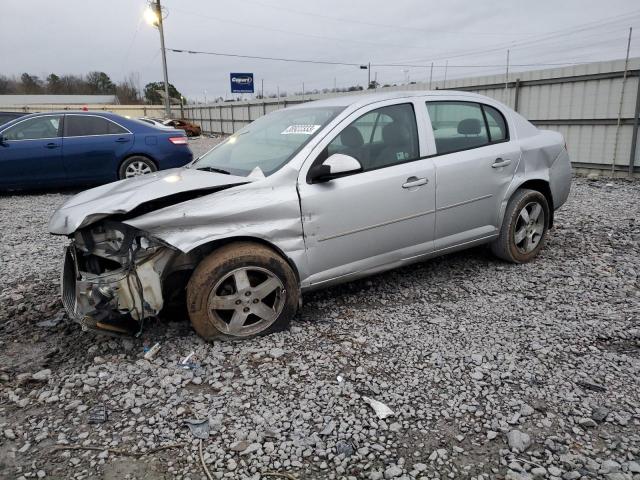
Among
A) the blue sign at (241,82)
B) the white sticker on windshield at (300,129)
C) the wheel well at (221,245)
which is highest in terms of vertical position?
the blue sign at (241,82)

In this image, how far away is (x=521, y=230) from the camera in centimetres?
473

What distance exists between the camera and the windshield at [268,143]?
362cm

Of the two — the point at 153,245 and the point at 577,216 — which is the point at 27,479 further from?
the point at 577,216

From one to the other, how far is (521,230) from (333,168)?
232cm

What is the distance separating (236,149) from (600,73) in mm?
8611

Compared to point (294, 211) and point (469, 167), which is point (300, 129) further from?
point (469, 167)

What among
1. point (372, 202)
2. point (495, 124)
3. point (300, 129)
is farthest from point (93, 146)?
point (495, 124)

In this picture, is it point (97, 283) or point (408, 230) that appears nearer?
point (97, 283)

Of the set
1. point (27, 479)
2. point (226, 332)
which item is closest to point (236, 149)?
point (226, 332)

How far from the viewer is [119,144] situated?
360 inches

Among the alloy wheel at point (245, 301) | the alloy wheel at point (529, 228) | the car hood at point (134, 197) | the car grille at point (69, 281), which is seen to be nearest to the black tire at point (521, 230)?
the alloy wheel at point (529, 228)

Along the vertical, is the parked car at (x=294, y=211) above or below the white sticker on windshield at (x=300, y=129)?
below

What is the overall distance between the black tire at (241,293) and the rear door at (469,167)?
150 cm

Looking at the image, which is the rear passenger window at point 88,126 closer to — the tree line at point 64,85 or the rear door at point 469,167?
the rear door at point 469,167
